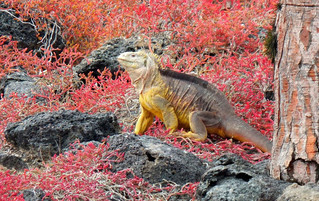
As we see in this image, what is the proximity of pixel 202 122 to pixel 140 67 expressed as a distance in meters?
0.88

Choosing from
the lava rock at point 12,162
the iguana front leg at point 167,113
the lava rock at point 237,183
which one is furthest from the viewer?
the iguana front leg at point 167,113

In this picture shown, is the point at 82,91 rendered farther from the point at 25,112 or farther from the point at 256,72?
the point at 256,72

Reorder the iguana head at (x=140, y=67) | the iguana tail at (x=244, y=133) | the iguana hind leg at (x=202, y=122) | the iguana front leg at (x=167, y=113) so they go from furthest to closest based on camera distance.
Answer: the iguana head at (x=140, y=67)
the iguana front leg at (x=167, y=113)
the iguana hind leg at (x=202, y=122)
the iguana tail at (x=244, y=133)

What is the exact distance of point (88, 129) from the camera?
5863 mm

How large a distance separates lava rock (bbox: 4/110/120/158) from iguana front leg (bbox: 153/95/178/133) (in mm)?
628

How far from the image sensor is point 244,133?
6.17m

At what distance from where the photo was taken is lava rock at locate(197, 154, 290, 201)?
3.68m

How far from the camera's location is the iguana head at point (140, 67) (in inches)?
257

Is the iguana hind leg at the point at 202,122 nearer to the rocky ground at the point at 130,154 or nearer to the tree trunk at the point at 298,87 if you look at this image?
the rocky ground at the point at 130,154

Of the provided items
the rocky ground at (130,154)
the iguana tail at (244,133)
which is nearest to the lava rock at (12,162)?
the rocky ground at (130,154)

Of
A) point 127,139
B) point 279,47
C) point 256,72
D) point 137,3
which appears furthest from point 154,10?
point 279,47

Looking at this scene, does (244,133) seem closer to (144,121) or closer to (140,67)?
(144,121)

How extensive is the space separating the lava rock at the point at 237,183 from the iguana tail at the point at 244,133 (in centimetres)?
186

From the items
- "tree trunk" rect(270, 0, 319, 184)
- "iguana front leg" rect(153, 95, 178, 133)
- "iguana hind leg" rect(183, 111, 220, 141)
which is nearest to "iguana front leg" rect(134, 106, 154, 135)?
"iguana front leg" rect(153, 95, 178, 133)
